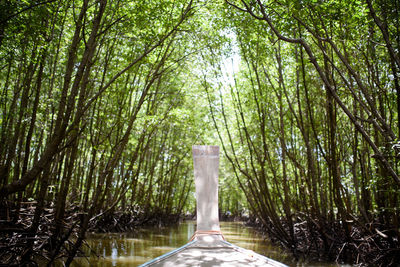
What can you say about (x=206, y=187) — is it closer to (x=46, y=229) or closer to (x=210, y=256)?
(x=210, y=256)

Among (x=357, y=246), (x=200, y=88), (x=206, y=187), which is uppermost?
(x=200, y=88)

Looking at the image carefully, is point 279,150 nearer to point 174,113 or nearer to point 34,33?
point 174,113

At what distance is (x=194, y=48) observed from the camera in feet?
25.3

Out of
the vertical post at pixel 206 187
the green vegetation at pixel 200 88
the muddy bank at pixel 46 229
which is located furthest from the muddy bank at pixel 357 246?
the muddy bank at pixel 46 229

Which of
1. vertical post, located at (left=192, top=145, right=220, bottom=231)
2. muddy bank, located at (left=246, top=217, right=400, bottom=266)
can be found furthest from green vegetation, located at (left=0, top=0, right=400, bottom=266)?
vertical post, located at (left=192, top=145, right=220, bottom=231)

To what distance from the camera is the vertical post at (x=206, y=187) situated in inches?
171

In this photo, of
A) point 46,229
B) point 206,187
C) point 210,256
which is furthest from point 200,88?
point 210,256

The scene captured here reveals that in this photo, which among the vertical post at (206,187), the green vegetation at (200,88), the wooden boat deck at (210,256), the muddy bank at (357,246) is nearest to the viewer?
the wooden boat deck at (210,256)

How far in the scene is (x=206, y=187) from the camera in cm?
448

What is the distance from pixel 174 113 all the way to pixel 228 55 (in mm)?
2042

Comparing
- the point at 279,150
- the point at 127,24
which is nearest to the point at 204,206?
the point at 127,24

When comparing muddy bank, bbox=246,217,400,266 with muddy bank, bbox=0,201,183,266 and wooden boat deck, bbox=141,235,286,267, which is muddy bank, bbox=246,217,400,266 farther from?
muddy bank, bbox=0,201,183,266

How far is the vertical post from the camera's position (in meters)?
4.36

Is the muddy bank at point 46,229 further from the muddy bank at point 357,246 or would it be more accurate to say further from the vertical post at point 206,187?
the muddy bank at point 357,246
